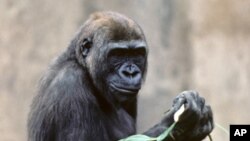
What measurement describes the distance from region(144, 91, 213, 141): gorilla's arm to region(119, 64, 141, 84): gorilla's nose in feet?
1.32

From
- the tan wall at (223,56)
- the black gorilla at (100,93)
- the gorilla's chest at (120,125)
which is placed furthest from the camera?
the tan wall at (223,56)

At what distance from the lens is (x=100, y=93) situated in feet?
19.6

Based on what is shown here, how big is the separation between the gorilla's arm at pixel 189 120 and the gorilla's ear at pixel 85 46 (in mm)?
782

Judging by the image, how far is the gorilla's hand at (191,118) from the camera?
215 inches

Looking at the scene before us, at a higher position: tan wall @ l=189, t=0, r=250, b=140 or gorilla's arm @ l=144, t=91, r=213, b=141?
tan wall @ l=189, t=0, r=250, b=140

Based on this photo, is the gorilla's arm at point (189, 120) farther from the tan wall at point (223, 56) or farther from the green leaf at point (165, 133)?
the tan wall at point (223, 56)

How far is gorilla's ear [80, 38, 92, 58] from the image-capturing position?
600 centimetres

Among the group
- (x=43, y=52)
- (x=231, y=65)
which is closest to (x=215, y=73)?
(x=231, y=65)

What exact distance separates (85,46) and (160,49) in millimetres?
4310

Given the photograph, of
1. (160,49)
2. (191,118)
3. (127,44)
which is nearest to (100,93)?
(127,44)

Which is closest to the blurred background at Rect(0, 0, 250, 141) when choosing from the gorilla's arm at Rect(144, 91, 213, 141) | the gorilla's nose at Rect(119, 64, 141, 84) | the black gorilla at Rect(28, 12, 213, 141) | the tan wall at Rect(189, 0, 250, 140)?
the tan wall at Rect(189, 0, 250, 140)

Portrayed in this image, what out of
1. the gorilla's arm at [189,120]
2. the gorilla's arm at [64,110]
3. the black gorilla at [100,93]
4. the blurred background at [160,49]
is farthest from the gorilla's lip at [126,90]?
the blurred background at [160,49]

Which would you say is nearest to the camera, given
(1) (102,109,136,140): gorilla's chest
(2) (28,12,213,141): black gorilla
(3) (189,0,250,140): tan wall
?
(2) (28,12,213,141): black gorilla

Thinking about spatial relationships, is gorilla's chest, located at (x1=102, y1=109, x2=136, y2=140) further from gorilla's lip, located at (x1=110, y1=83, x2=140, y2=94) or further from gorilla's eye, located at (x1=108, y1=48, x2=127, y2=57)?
gorilla's eye, located at (x1=108, y1=48, x2=127, y2=57)
